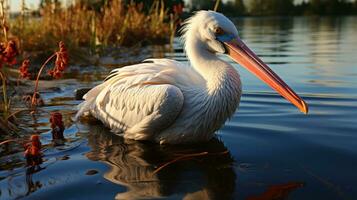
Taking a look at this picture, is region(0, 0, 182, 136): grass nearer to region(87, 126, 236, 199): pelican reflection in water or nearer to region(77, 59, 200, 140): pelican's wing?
region(77, 59, 200, 140): pelican's wing

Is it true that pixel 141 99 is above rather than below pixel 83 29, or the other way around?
above

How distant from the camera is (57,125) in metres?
4.25

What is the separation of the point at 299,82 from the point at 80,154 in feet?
14.4

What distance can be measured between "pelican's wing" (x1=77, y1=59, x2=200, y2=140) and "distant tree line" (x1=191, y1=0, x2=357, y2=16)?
5356 cm

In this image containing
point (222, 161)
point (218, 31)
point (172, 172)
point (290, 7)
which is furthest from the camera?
point (290, 7)

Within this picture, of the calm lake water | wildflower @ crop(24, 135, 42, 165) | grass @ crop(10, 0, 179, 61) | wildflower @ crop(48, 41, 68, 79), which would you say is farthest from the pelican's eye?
grass @ crop(10, 0, 179, 61)

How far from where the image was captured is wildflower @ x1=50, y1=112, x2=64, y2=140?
418 cm

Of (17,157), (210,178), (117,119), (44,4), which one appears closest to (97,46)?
(44,4)

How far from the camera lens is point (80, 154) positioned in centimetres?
396

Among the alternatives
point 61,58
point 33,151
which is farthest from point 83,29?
point 33,151

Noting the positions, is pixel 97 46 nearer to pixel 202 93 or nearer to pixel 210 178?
pixel 202 93

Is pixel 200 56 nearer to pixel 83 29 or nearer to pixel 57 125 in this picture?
pixel 57 125

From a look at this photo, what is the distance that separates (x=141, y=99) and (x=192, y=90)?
1.51ft

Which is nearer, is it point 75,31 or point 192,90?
point 192,90
